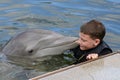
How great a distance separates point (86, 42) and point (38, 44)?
0.95 m

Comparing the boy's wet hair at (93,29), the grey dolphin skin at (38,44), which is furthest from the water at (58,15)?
the boy's wet hair at (93,29)

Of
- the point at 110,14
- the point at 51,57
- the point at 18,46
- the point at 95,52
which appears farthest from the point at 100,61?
the point at 110,14

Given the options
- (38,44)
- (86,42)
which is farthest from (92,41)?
(38,44)

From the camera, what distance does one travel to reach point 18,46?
7066 millimetres

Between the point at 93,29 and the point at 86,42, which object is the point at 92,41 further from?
the point at 93,29

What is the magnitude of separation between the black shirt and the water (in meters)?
1.58

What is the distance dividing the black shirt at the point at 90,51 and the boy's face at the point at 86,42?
0.08 meters

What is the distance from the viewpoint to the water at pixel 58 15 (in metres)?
9.03

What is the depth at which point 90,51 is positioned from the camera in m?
6.64

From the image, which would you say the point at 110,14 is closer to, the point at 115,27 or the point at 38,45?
the point at 115,27

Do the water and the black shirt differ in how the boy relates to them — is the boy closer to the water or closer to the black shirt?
the black shirt

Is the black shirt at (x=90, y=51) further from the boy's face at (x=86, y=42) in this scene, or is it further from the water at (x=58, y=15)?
the water at (x=58, y=15)

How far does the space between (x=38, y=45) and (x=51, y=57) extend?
0.32 meters

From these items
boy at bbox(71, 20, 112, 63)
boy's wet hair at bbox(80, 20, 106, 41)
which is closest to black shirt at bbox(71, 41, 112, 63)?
boy at bbox(71, 20, 112, 63)
